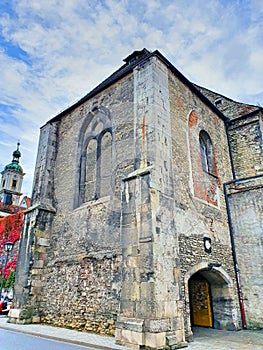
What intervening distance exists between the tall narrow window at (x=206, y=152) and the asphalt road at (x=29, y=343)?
7897 mm

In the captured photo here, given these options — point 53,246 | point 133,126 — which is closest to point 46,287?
point 53,246

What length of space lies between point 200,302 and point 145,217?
5253 millimetres

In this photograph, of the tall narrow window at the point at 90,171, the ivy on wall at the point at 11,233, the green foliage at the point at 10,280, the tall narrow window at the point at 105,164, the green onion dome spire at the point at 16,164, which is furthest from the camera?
the green onion dome spire at the point at 16,164

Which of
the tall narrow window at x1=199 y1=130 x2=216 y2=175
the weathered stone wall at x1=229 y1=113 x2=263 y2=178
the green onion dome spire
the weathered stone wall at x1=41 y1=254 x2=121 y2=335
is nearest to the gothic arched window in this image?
the weathered stone wall at x1=41 y1=254 x2=121 y2=335

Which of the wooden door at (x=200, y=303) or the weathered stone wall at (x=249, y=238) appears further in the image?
the wooden door at (x=200, y=303)

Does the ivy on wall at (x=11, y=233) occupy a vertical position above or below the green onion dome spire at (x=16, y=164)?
below

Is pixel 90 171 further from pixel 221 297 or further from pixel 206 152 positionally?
pixel 221 297

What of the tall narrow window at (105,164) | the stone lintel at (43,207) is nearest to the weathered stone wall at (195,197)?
the tall narrow window at (105,164)

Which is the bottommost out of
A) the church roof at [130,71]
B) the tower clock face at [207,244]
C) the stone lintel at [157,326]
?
the stone lintel at [157,326]

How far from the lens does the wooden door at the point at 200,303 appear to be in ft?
33.8

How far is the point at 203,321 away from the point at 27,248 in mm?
6989

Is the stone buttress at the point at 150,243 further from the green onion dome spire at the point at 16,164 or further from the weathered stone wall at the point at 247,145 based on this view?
the green onion dome spire at the point at 16,164

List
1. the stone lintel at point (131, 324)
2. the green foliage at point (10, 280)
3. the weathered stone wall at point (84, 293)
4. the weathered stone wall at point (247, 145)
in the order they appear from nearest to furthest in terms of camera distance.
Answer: the stone lintel at point (131, 324) < the weathered stone wall at point (84, 293) < the weathered stone wall at point (247, 145) < the green foliage at point (10, 280)

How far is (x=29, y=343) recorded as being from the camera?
6.92 m
